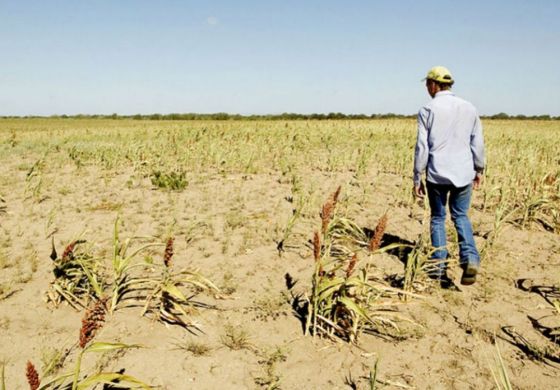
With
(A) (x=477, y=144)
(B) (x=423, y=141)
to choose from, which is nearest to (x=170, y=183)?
(B) (x=423, y=141)

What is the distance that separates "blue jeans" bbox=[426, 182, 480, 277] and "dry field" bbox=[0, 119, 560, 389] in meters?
0.18

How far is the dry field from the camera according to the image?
2.68 metres

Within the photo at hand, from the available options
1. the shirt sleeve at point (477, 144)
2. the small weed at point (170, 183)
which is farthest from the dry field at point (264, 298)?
the shirt sleeve at point (477, 144)

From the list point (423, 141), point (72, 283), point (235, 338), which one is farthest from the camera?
point (423, 141)

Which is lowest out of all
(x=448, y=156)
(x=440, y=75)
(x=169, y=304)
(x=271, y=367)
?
(x=271, y=367)

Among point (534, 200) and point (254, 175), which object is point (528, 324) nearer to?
point (534, 200)

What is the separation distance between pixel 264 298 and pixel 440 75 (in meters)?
2.66

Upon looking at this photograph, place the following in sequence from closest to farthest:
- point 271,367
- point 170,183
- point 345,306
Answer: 1. point 271,367
2. point 345,306
3. point 170,183

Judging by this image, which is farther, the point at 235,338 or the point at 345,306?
the point at 345,306

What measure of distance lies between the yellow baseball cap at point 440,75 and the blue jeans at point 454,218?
0.99 m

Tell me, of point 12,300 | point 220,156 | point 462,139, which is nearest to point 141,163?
point 220,156

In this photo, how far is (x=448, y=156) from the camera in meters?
3.95

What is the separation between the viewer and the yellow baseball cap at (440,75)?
393 centimetres

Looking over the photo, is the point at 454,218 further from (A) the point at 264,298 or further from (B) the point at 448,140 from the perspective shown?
(A) the point at 264,298
